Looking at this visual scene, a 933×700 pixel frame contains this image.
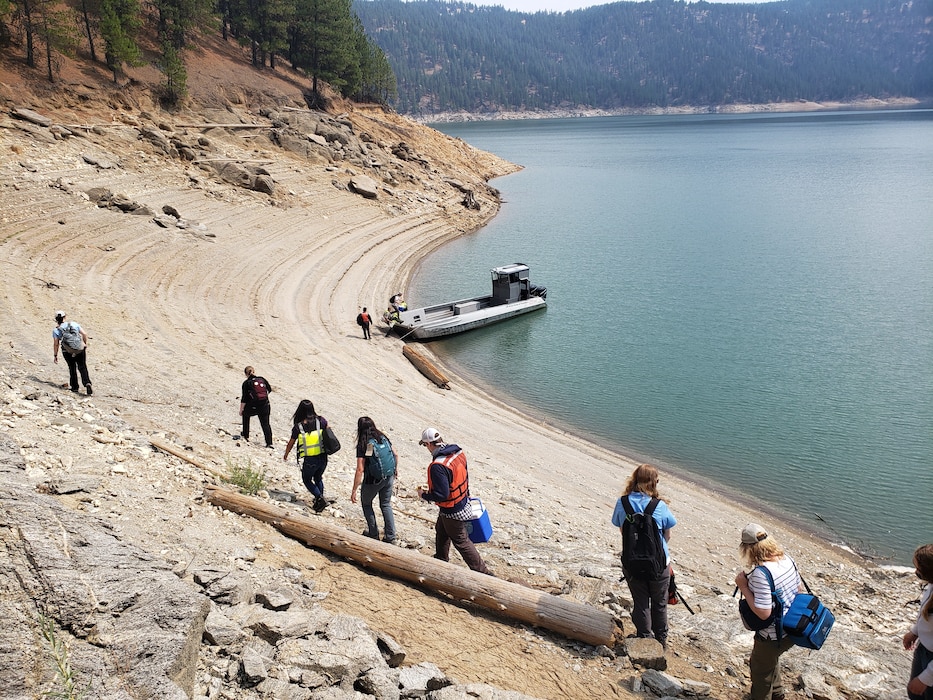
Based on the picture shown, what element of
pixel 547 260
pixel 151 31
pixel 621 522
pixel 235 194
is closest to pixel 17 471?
pixel 621 522

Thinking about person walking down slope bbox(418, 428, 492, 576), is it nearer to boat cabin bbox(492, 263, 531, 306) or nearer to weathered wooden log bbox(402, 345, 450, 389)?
weathered wooden log bbox(402, 345, 450, 389)

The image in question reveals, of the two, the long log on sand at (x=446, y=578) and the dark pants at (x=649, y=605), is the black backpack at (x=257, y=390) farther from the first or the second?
the dark pants at (x=649, y=605)

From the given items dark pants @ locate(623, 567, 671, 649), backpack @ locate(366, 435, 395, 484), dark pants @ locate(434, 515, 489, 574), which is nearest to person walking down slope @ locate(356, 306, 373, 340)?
backpack @ locate(366, 435, 395, 484)

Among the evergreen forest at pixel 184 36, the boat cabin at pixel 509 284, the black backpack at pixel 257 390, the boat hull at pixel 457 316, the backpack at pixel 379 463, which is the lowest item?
the boat hull at pixel 457 316

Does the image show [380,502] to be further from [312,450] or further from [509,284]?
[509,284]

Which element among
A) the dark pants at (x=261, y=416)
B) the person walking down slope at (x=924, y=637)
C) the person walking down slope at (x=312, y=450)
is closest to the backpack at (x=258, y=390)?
the dark pants at (x=261, y=416)

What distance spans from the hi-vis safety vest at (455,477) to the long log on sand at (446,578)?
73cm

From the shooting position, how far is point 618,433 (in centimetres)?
2056

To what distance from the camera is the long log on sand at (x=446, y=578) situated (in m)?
7.15

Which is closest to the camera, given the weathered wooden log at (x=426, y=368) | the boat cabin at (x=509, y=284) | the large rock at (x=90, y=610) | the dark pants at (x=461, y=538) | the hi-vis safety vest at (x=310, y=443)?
the large rock at (x=90, y=610)

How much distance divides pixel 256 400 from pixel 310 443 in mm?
3048

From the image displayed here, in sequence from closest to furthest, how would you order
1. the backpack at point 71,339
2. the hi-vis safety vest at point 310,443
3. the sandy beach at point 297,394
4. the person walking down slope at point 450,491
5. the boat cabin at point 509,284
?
the sandy beach at point 297,394 → the person walking down slope at point 450,491 → the hi-vis safety vest at point 310,443 → the backpack at point 71,339 → the boat cabin at point 509,284

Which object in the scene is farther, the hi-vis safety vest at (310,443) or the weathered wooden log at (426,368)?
the weathered wooden log at (426,368)

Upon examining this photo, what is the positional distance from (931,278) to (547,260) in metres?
20.2
